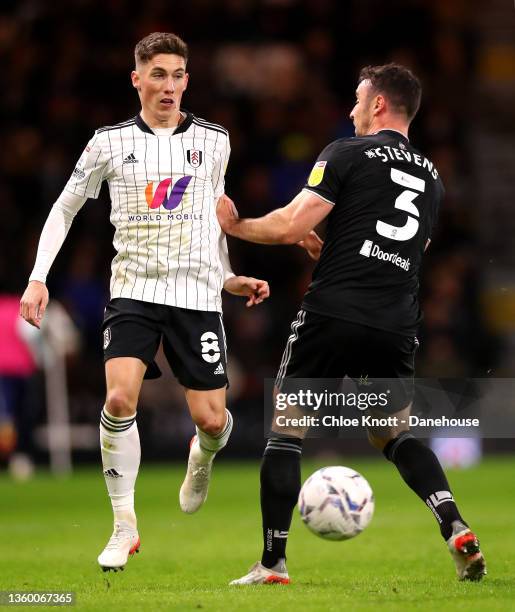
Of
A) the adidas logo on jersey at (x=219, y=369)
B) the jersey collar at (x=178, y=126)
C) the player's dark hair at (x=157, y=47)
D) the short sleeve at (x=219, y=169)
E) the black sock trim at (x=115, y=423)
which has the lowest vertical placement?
the black sock trim at (x=115, y=423)

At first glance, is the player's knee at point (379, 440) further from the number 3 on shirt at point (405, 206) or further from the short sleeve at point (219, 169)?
the short sleeve at point (219, 169)

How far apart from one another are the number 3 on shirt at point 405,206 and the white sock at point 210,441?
136cm

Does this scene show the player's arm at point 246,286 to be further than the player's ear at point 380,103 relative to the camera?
Yes

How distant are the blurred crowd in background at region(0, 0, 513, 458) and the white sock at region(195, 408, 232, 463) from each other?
7447 mm

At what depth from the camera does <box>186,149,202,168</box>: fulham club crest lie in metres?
6.68

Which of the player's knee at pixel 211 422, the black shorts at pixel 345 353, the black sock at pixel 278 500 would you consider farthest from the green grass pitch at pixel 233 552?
the black shorts at pixel 345 353

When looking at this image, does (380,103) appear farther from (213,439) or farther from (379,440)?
(213,439)

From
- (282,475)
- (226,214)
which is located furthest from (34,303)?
(282,475)

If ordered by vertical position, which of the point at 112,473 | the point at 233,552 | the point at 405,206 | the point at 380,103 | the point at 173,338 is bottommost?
the point at 233,552

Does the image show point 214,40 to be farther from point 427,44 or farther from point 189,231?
point 189,231

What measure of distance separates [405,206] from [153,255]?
3.99 feet

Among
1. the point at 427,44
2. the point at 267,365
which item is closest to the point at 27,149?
the point at 267,365

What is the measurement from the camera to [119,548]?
21.1 feet

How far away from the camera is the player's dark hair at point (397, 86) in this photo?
632 cm
